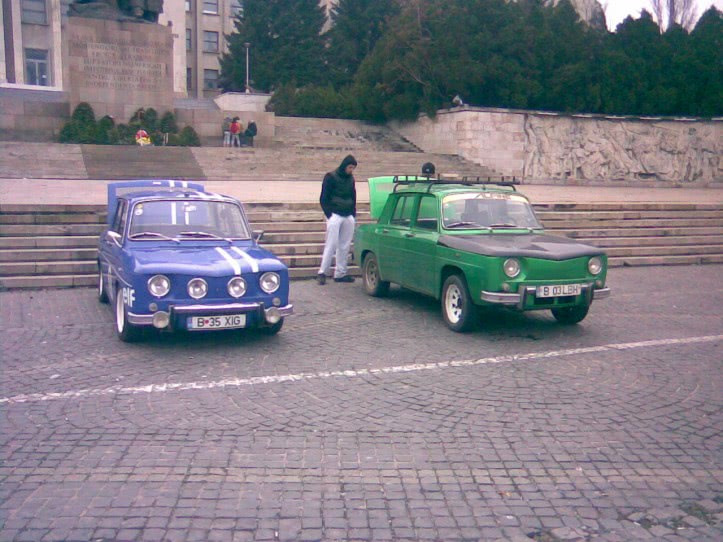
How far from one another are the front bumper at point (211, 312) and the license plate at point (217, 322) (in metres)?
0.04

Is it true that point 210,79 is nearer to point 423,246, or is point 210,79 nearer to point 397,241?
point 397,241

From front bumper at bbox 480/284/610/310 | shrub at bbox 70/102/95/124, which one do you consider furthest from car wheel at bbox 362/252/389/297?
shrub at bbox 70/102/95/124

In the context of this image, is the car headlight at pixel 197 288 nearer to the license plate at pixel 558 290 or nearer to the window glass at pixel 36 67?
the license plate at pixel 558 290

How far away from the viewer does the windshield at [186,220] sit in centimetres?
809

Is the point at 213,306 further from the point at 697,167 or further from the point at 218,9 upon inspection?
the point at 218,9

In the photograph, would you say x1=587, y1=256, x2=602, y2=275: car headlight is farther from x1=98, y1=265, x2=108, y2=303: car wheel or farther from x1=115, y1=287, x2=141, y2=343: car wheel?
x1=98, y1=265, x2=108, y2=303: car wheel

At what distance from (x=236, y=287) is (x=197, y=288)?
383mm

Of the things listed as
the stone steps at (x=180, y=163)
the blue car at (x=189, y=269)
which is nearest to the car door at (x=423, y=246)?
the blue car at (x=189, y=269)

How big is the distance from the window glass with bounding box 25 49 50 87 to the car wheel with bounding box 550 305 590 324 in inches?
2013

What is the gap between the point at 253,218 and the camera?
13.6 m

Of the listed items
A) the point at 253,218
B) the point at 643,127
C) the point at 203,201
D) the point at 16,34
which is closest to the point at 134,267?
the point at 203,201

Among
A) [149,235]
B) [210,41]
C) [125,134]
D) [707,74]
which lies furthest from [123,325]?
[210,41]

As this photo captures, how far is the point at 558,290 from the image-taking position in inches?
308

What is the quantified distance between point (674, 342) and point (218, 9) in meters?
65.3
